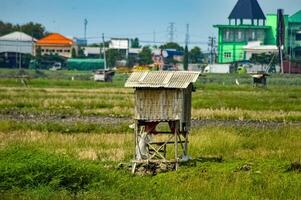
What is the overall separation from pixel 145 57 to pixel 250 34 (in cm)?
1888

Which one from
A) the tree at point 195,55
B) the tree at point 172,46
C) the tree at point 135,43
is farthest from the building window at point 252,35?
the tree at point 135,43

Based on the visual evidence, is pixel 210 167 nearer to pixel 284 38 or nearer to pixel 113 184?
pixel 113 184

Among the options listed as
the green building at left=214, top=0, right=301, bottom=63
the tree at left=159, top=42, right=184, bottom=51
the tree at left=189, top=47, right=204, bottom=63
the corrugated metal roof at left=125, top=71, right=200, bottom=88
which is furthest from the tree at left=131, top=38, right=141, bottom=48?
the corrugated metal roof at left=125, top=71, right=200, bottom=88

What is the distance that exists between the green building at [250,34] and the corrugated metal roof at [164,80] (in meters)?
83.5

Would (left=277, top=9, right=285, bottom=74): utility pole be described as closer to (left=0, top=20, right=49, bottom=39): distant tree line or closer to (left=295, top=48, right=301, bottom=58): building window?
(left=295, top=48, right=301, bottom=58): building window

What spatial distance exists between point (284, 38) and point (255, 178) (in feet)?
280

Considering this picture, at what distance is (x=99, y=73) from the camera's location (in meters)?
70.8

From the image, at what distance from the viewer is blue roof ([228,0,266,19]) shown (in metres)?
112

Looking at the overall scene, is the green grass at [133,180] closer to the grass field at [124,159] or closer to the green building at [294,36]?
the grass field at [124,159]

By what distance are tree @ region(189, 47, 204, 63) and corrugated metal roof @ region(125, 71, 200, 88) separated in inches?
4431

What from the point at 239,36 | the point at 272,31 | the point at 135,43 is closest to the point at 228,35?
the point at 239,36

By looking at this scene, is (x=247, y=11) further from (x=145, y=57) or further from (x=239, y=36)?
(x=145, y=57)

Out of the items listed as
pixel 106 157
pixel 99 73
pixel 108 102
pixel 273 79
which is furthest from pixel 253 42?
pixel 106 157

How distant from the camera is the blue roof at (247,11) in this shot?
112 metres
